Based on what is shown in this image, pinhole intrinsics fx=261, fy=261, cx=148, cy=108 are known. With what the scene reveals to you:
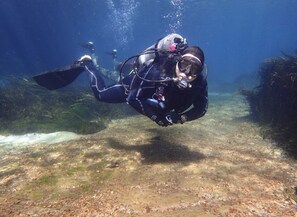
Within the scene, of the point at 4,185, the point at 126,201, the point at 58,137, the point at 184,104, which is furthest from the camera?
the point at 58,137

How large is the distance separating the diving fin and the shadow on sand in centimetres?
263

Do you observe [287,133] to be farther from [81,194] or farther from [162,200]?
[81,194]

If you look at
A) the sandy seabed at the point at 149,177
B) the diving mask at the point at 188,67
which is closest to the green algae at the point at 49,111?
the sandy seabed at the point at 149,177

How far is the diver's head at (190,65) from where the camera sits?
4.80 m

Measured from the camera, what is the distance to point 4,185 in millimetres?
4203

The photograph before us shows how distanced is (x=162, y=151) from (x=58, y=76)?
4156mm

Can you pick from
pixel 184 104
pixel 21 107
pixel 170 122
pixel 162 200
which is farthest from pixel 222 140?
pixel 21 107

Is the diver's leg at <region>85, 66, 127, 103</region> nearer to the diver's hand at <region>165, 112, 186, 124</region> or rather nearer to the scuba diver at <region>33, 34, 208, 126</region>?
the scuba diver at <region>33, 34, 208, 126</region>

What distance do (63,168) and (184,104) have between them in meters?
2.67

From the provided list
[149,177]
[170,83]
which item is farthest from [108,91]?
[149,177]

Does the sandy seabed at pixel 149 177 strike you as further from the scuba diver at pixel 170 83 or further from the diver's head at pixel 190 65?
the diver's head at pixel 190 65

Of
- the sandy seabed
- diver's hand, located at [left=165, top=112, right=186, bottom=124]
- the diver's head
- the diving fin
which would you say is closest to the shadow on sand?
the sandy seabed

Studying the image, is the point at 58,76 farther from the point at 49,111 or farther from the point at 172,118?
the point at 172,118

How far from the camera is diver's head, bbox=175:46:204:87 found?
4.80 meters
